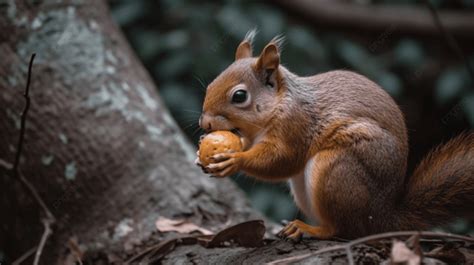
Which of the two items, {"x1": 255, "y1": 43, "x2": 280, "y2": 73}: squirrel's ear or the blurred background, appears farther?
the blurred background

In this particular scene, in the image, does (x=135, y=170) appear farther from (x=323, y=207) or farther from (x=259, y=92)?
(x=323, y=207)

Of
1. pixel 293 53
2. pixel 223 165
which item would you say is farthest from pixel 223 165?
pixel 293 53

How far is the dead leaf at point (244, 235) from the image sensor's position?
101 inches

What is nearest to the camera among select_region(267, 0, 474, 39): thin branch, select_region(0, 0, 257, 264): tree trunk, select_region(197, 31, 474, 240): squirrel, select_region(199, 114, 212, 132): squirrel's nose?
select_region(197, 31, 474, 240): squirrel

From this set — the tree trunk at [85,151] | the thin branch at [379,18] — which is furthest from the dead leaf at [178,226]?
the thin branch at [379,18]

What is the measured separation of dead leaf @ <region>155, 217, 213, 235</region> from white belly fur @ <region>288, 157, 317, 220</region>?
0.48 metres

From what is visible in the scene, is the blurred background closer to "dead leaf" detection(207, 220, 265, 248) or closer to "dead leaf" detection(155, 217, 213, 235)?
"dead leaf" detection(155, 217, 213, 235)

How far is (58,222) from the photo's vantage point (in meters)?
3.29

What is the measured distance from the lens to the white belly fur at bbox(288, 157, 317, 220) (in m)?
2.48

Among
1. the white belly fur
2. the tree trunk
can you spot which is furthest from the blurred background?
the white belly fur

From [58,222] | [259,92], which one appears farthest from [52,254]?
[259,92]

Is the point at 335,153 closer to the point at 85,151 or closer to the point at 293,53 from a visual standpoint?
the point at 85,151

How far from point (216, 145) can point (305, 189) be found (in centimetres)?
40

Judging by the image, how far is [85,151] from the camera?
334cm
